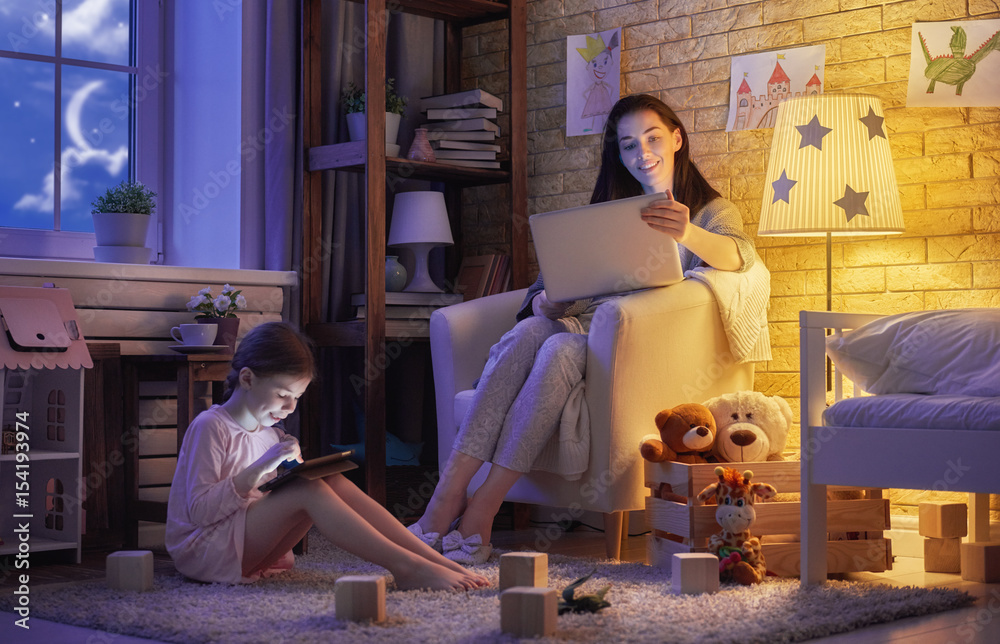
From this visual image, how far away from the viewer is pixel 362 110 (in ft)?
10.4

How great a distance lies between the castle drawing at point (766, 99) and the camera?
2.80m

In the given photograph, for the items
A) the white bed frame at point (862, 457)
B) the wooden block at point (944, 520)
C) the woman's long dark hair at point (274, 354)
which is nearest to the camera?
the white bed frame at point (862, 457)

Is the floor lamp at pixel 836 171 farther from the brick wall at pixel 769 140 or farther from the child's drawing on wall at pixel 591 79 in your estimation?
the child's drawing on wall at pixel 591 79

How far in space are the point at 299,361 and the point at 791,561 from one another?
106 cm

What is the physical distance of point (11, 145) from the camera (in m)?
3.07

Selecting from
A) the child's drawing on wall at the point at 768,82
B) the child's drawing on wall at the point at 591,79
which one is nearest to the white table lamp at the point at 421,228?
the child's drawing on wall at the point at 591,79

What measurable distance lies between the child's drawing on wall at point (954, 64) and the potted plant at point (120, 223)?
205cm

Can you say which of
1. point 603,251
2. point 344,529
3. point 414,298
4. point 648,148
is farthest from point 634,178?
point 344,529

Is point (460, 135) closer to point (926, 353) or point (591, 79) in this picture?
point (591, 79)

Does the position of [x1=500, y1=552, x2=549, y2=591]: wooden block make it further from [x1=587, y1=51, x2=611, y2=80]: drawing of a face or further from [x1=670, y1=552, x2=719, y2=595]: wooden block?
[x1=587, y1=51, x2=611, y2=80]: drawing of a face

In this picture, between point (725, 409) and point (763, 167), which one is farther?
point (763, 167)

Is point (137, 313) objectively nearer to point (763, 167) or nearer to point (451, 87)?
point (451, 87)

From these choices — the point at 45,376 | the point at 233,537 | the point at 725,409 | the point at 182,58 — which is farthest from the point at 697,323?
the point at 182,58

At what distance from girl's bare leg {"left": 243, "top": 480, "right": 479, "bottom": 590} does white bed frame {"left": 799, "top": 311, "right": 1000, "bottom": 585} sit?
2.17ft
